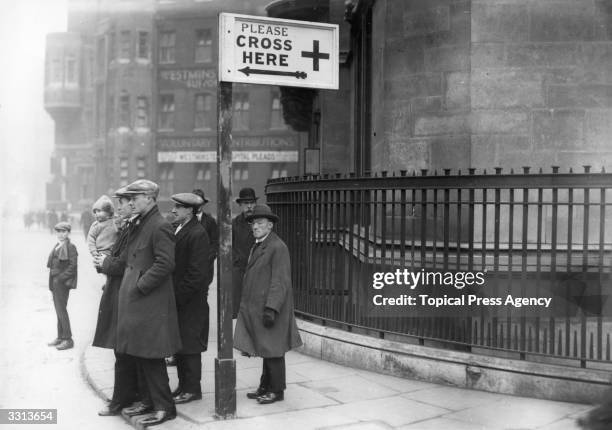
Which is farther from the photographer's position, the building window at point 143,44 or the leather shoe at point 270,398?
the building window at point 143,44

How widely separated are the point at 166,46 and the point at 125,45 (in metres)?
2.70

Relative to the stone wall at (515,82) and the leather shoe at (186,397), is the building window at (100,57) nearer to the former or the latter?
the stone wall at (515,82)

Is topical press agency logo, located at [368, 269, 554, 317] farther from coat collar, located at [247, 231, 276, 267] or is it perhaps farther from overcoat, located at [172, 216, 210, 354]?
overcoat, located at [172, 216, 210, 354]

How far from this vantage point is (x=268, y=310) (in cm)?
582

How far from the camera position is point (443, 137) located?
28.9 feet

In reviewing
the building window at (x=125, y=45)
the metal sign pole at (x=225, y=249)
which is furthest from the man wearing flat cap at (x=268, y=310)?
the building window at (x=125, y=45)

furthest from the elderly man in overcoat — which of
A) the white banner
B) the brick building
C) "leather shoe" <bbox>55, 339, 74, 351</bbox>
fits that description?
the white banner

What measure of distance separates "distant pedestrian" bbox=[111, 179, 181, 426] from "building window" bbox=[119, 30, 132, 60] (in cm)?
3942

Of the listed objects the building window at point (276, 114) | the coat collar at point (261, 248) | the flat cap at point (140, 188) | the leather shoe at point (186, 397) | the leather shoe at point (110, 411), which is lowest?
Answer: the leather shoe at point (110, 411)

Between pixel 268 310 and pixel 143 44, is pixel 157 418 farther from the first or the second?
pixel 143 44

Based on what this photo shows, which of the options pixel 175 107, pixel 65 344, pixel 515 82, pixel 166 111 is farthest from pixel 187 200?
pixel 166 111

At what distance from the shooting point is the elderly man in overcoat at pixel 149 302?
17.5 feet

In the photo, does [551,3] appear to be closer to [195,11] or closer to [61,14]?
[61,14]

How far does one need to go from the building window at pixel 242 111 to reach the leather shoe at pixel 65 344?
1275 inches
